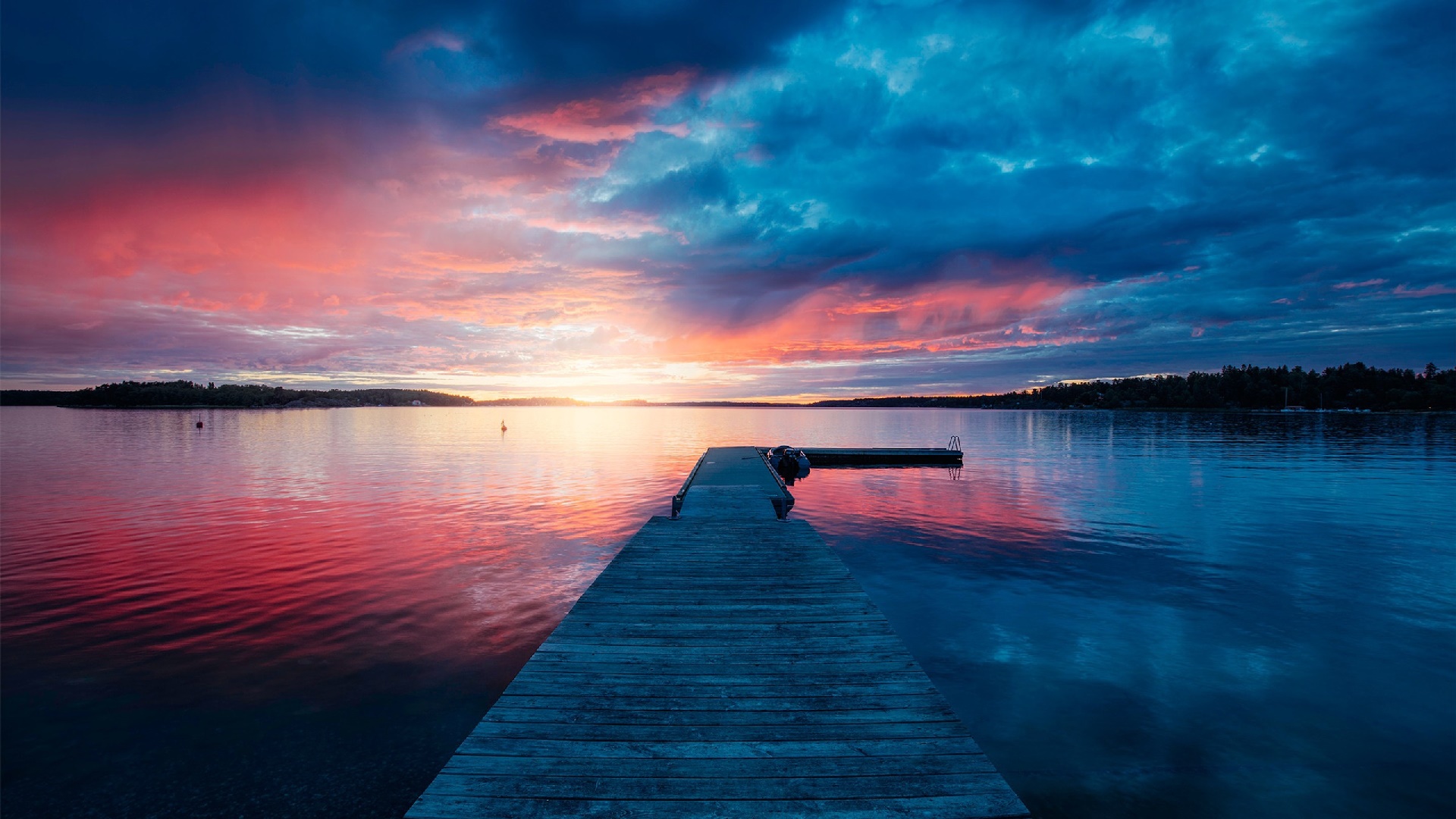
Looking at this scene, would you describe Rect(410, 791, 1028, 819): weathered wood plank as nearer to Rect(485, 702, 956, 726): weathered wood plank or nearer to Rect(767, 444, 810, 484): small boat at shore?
Rect(485, 702, 956, 726): weathered wood plank

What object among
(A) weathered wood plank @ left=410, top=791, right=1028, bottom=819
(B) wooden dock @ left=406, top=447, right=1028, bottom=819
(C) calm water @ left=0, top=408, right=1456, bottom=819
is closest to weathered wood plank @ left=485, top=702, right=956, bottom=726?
(B) wooden dock @ left=406, top=447, right=1028, bottom=819

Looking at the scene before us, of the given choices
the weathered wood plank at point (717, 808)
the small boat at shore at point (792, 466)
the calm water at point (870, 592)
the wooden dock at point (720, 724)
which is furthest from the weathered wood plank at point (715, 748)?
the small boat at shore at point (792, 466)

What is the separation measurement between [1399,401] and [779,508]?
249 metres

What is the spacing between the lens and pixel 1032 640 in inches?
461

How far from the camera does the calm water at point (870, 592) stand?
7453 millimetres

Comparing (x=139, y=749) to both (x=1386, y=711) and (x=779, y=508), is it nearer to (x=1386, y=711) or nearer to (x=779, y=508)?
(x=779, y=508)

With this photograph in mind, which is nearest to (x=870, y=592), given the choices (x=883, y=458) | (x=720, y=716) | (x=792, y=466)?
(x=720, y=716)

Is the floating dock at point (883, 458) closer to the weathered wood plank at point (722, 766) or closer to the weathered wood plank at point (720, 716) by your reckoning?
the weathered wood plank at point (720, 716)

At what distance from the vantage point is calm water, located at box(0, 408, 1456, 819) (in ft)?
24.5

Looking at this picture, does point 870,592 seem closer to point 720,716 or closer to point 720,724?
point 720,716

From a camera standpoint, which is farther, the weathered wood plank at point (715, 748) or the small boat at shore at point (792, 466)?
the small boat at shore at point (792, 466)

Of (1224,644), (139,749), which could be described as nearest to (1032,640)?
(1224,644)

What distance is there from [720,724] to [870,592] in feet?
33.6

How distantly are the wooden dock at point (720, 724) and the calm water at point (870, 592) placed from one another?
2539 mm
